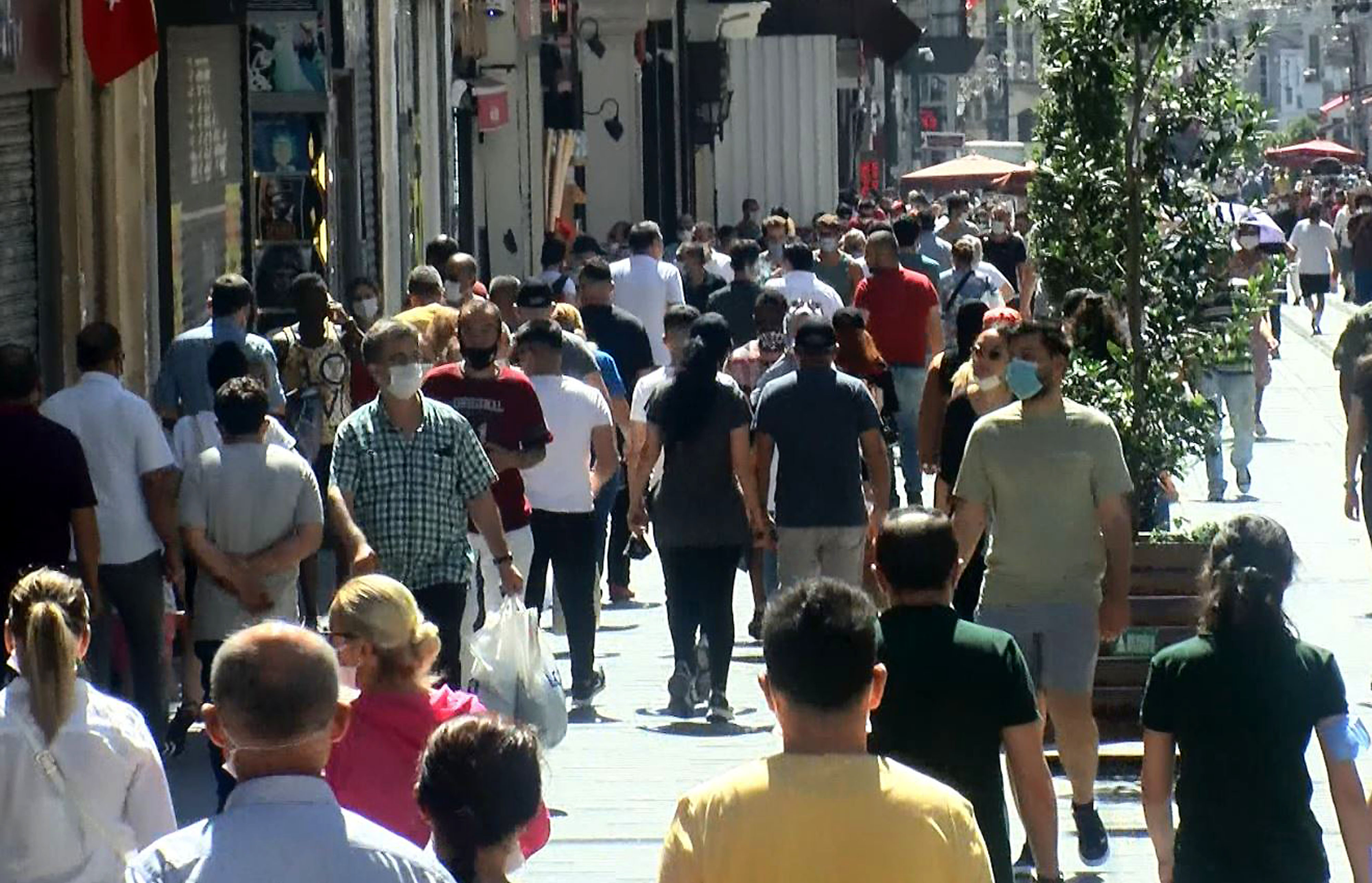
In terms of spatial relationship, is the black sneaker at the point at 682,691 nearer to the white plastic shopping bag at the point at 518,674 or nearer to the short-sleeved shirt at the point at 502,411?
the short-sleeved shirt at the point at 502,411

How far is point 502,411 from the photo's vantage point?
1083 centimetres

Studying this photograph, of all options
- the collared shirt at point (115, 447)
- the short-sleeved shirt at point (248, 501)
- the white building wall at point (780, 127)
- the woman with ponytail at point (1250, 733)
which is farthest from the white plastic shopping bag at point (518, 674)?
the white building wall at point (780, 127)

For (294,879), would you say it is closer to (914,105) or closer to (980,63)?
(914,105)

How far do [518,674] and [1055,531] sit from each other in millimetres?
1641

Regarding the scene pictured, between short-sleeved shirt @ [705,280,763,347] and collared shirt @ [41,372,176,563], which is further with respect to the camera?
short-sleeved shirt @ [705,280,763,347]

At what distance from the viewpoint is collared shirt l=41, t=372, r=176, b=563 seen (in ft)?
32.5

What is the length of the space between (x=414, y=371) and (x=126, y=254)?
5.02 metres

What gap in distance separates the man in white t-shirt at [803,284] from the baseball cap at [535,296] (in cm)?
406

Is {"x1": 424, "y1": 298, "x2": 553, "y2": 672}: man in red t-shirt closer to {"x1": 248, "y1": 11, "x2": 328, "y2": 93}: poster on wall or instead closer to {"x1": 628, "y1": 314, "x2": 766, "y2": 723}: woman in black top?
{"x1": 628, "y1": 314, "x2": 766, "y2": 723}: woman in black top

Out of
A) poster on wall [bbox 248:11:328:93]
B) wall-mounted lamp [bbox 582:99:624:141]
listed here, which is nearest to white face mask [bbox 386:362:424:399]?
poster on wall [bbox 248:11:328:93]

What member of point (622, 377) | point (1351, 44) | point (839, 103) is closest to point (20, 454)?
point (622, 377)

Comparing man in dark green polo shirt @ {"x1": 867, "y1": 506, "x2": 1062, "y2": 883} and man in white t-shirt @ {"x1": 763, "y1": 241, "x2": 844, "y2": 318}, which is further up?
man in white t-shirt @ {"x1": 763, "y1": 241, "x2": 844, "y2": 318}

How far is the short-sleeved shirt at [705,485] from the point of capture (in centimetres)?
1152

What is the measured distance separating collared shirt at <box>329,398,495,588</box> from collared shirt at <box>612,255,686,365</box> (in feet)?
29.4
